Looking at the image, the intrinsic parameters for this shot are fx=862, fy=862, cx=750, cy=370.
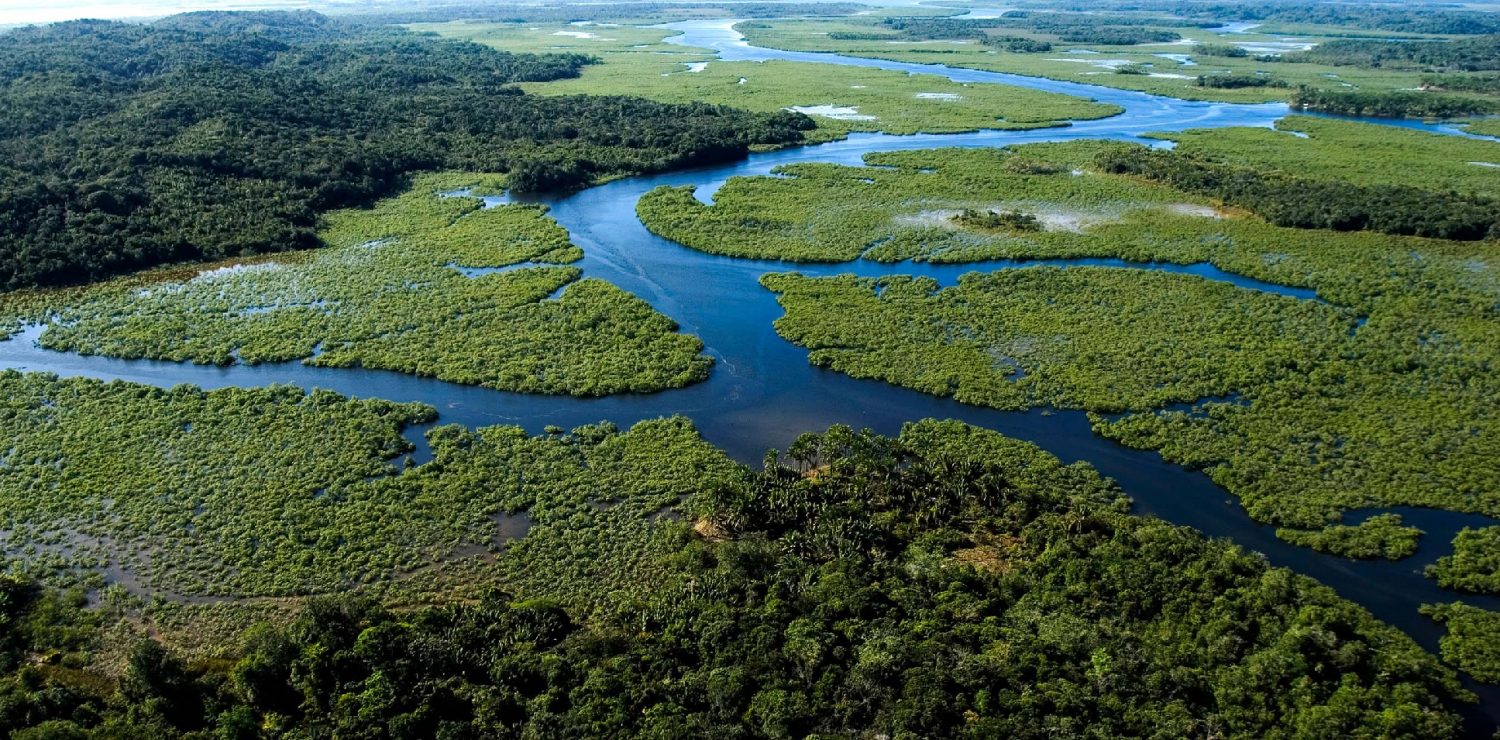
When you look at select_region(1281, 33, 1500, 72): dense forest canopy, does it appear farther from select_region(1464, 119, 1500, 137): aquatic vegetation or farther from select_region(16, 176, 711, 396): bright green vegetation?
select_region(16, 176, 711, 396): bright green vegetation

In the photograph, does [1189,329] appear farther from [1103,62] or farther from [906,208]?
[1103,62]

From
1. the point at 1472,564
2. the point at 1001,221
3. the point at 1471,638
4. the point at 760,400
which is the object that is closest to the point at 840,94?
the point at 1001,221

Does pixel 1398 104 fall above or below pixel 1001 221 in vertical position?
above

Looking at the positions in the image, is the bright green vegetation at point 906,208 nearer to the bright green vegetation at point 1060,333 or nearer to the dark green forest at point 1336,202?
the dark green forest at point 1336,202

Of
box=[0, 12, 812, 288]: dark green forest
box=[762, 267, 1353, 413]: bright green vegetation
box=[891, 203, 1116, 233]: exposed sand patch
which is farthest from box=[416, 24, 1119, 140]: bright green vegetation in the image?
box=[762, 267, 1353, 413]: bright green vegetation

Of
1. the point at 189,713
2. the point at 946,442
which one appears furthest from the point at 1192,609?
the point at 189,713

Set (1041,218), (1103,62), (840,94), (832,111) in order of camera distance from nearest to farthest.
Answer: (1041,218), (832,111), (840,94), (1103,62)
